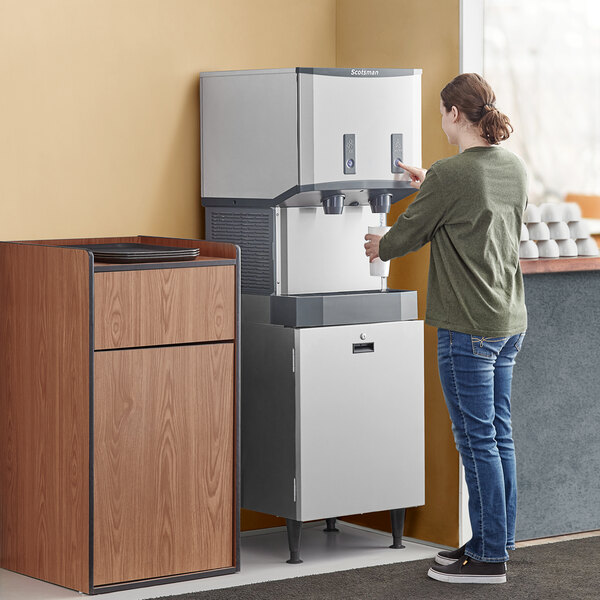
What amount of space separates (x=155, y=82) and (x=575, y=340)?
1.64 meters

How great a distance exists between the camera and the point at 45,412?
351 cm

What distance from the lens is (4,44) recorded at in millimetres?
3705

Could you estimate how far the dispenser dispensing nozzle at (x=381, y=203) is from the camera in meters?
3.91

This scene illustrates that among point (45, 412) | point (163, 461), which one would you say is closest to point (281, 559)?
point (163, 461)

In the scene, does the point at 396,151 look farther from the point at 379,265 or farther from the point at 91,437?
the point at 91,437

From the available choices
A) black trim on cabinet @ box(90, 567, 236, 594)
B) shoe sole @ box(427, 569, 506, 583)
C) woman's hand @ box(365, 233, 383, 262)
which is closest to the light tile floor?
black trim on cabinet @ box(90, 567, 236, 594)

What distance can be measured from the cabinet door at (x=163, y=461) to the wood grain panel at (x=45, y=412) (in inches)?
2.5

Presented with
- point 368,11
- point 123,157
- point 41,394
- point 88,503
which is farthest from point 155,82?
point 88,503

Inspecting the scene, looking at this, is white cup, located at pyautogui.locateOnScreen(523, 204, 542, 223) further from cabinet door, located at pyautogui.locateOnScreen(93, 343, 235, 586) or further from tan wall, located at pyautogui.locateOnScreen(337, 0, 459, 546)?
cabinet door, located at pyautogui.locateOnScreen(93, 343, 235, 586)

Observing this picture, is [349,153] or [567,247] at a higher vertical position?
[349,153]

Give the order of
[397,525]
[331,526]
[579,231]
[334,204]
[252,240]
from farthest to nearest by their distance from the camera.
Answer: [331,526], [579,231], [397,525], [252,240], [334,204]

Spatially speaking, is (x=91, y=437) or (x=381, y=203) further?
(x=381, y=203)

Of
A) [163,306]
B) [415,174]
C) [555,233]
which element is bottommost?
[163,306]

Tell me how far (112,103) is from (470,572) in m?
1.82
